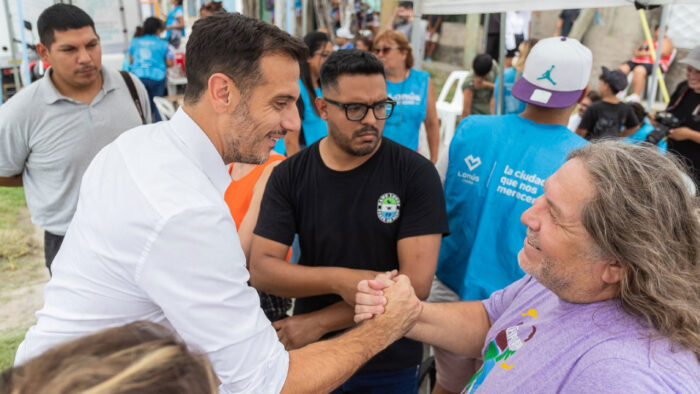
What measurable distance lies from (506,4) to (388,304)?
2534 millimetres

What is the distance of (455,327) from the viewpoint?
6.25 ft

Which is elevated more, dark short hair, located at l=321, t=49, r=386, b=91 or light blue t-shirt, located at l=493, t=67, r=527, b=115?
Result: dark short hair, located at l=321, t=49, r=386, b=91

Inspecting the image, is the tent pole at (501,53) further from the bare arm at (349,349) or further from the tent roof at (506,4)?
the bare arm at (349,349)

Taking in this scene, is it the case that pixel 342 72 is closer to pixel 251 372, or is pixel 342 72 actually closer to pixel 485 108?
pixel 251 372

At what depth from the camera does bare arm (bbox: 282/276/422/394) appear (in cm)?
146

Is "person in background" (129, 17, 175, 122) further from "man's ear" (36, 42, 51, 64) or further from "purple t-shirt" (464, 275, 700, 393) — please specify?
"purple t-shirt" (464, 275, 700, 393)

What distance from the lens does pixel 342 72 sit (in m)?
2.37

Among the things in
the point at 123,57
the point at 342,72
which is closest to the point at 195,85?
the point at 342,72

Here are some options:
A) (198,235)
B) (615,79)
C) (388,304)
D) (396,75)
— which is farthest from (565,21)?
(198,235)

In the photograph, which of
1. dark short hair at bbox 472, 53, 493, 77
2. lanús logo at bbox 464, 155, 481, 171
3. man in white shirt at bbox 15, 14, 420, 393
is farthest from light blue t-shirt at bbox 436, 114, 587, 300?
dark short hair at bbox 472, 53, 493, 77

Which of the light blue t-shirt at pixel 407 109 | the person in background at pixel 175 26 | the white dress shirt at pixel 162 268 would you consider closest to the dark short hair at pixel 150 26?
the person in background at pixel 175 26

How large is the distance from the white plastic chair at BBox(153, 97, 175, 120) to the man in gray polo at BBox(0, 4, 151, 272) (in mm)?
5068

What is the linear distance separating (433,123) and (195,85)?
12.0 ft

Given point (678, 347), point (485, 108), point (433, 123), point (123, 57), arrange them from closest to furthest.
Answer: point (678, 347) → point (433, 123) → point (485, 108) → point (123, 57)
